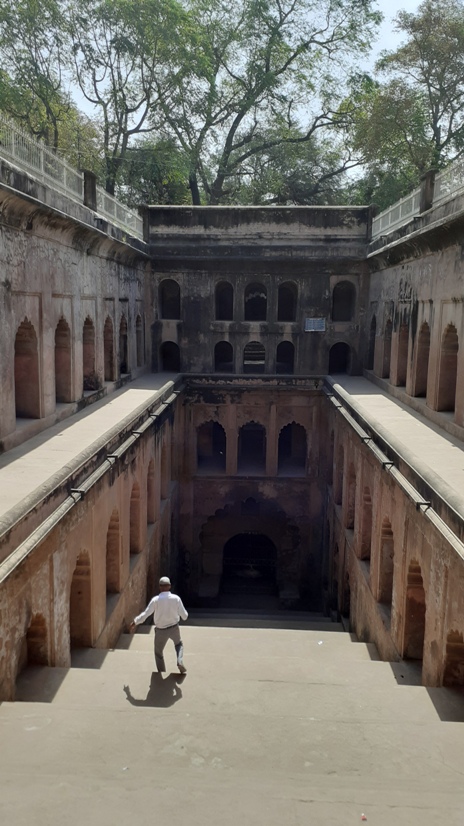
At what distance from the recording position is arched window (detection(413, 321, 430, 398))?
13.6 meters

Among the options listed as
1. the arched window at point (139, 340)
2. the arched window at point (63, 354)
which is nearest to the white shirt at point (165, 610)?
the arched window at point (63, 354)

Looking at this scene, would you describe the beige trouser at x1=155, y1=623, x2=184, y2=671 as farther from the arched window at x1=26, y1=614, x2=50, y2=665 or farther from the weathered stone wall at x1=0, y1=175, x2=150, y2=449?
the weathered stone wall at x1=0, y1=175, x2=150, y2=449

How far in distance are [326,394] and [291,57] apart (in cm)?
1715

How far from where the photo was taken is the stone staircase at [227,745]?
4461 millimetres

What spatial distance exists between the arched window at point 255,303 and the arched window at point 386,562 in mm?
12201

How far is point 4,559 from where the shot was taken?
20.4 feet

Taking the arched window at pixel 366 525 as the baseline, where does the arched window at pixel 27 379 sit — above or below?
above

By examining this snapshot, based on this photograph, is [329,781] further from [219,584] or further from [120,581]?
[219,584]

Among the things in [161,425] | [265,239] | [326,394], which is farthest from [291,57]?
[161,425]

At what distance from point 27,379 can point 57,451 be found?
6.09 ft

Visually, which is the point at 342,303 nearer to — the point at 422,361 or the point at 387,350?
the point at 387,350

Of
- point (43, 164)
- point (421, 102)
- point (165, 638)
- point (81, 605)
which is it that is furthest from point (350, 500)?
point (421, 102)

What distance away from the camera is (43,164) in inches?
414

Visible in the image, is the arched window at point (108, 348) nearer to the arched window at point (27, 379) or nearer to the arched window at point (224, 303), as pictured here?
the arched window at point (27, 379)
